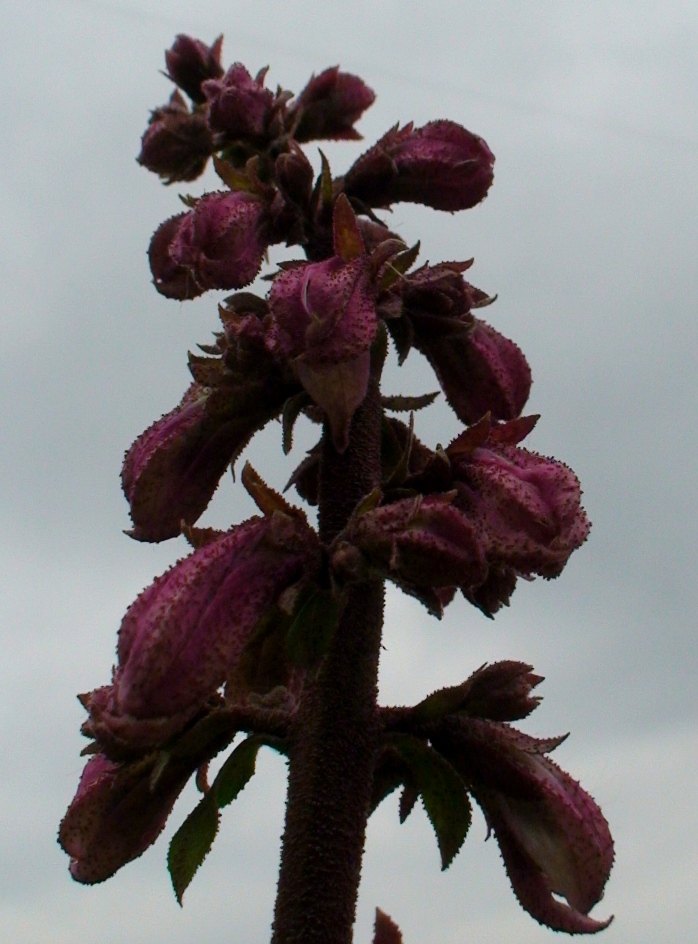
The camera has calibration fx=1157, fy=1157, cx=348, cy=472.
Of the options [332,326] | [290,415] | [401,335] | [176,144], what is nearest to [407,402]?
[401,335]

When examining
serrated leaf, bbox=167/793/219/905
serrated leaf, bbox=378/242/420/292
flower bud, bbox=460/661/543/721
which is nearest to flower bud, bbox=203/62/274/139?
serrated leaf, bbox=378/242/420/292

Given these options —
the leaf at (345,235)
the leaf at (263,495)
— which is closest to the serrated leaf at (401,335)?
the leaf at (345,235)

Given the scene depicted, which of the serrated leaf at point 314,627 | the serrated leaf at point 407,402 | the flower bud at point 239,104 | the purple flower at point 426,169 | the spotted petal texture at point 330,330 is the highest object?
the flower bud at point 239,104

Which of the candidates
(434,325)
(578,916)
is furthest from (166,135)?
(578,916)

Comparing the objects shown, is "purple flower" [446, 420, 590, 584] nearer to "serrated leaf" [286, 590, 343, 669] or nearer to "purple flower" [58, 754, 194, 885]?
"serrated leaf" [286, 590, 343, 669]

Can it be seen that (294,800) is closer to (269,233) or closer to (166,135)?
(269,233)

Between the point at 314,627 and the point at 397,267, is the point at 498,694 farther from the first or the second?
the point at 397,267

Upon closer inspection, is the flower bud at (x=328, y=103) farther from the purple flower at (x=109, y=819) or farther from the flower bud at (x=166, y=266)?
the purple flower at (x=109, y=819)
